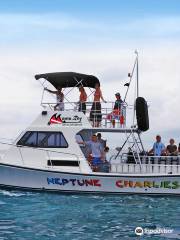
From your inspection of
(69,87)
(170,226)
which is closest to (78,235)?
(170,226)

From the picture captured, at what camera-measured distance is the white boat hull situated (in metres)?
18.3

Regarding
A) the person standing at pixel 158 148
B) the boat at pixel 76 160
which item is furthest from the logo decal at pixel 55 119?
the person standing at pixel 158 148

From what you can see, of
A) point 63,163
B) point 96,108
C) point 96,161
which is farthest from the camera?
point 96,108

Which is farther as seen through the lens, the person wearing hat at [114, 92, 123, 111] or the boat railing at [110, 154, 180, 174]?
the person wearing hat at [114, 92, 123, 111]

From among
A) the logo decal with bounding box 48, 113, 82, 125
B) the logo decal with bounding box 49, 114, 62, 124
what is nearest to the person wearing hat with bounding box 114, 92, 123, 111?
the logo decal with bounding box 48, 113, 82, 125

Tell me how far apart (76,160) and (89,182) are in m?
0.90

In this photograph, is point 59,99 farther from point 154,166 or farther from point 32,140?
point 154,166

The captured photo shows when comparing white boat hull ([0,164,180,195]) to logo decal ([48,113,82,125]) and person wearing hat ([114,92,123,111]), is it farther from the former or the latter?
person wearing hat ([114,92,123,111])

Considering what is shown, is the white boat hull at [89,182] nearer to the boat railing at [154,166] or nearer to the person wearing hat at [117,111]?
the boat railing at [154,166]

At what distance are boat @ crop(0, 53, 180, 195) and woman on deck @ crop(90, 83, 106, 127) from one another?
6.3 inches

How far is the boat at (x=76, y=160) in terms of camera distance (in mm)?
18344

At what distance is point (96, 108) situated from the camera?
19312 mm

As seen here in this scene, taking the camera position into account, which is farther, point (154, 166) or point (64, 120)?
point (64, 120)

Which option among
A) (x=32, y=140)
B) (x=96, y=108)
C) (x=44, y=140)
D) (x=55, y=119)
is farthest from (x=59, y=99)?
(x=32, y=140)
